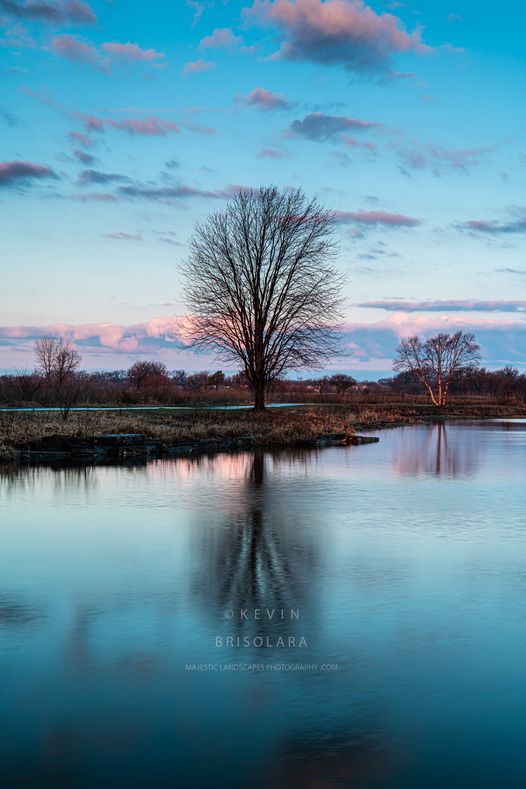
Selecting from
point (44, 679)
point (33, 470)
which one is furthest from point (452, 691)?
point (33, 470)

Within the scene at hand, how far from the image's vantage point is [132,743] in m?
4.85

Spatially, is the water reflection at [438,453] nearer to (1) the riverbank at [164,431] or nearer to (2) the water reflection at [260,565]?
(1) the riverbank at [164,431]

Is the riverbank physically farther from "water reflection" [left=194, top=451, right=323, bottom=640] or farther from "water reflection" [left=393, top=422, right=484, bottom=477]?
"water reflection" [left=194, top=451, right=323, bottom=640]

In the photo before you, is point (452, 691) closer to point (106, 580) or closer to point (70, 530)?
point (106, 580)

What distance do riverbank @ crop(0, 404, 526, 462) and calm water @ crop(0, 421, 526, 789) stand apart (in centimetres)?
923

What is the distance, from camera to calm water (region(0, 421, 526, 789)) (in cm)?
468

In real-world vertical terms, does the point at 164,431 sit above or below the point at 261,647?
above

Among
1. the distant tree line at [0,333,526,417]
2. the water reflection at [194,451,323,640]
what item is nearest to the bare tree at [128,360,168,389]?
the distant tree line at [0,333,526,417]

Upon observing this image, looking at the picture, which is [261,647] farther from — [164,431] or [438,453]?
[438,453]

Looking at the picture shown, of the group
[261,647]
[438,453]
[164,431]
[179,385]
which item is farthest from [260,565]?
[179,385]

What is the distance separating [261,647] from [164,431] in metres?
21.5

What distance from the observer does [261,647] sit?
6.62m

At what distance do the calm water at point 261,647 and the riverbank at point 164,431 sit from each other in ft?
30.3

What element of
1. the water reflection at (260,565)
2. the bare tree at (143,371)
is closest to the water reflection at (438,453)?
the water reflection at (260,565)
